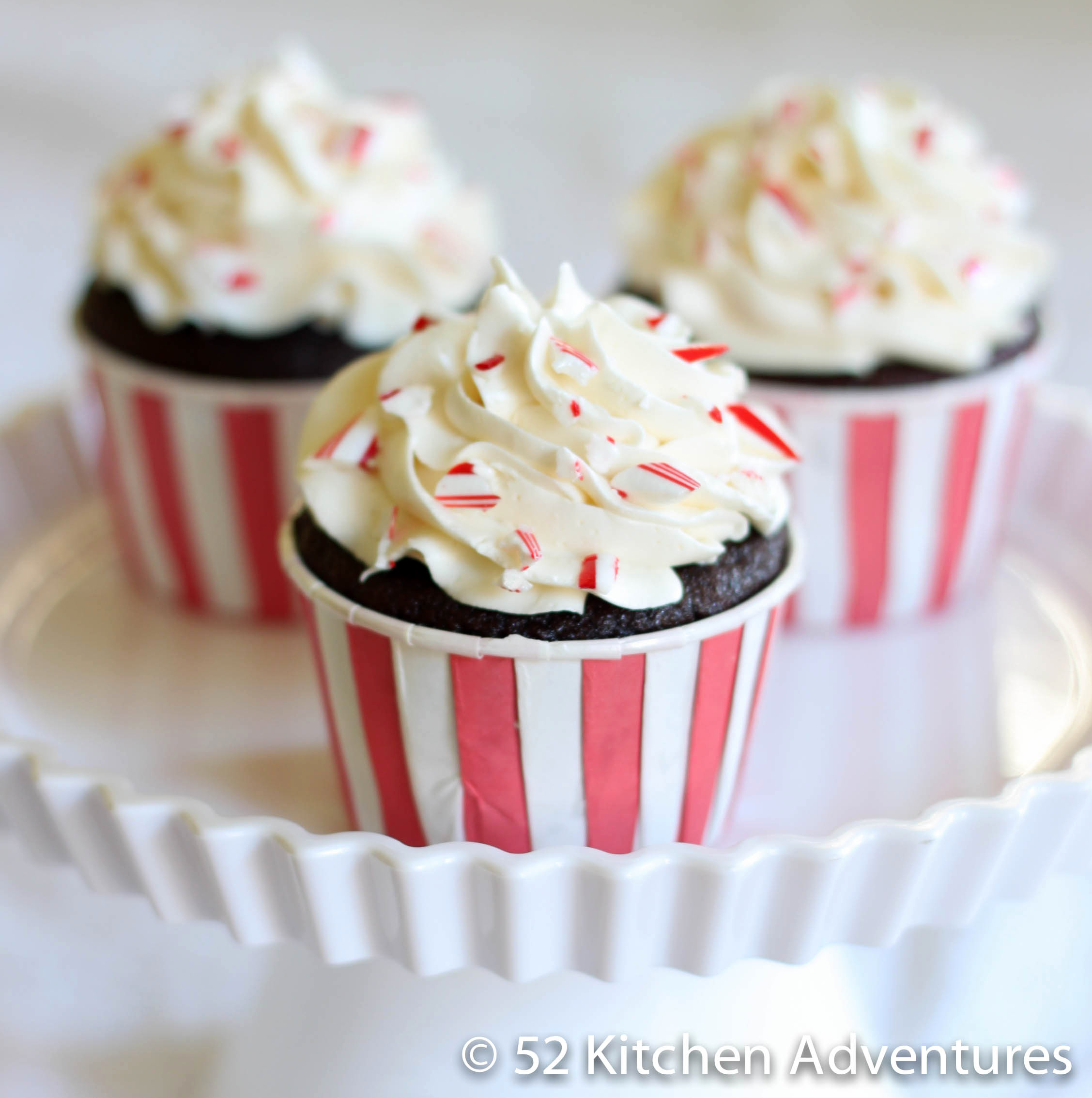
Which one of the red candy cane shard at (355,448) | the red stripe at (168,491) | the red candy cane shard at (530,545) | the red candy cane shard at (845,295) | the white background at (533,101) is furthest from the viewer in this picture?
the white background at (533,101)

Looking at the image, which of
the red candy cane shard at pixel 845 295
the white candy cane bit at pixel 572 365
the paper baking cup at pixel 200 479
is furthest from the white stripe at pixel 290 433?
the red candy cane shard at pixel 845 295

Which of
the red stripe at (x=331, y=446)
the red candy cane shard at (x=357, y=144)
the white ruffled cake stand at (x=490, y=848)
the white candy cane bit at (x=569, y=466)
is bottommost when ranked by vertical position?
the white ruffled cake stand at (x=490, y=848)

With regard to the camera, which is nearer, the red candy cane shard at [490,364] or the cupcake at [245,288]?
the red candy cane shard at [490,364]

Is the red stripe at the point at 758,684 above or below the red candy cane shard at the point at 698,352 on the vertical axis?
below

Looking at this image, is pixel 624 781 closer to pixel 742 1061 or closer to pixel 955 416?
pixel 742 1061

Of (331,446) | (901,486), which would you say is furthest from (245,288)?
(901,486)

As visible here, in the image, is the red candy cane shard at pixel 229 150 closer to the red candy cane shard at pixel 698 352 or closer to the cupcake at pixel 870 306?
the cupcake at pixel 870 306
